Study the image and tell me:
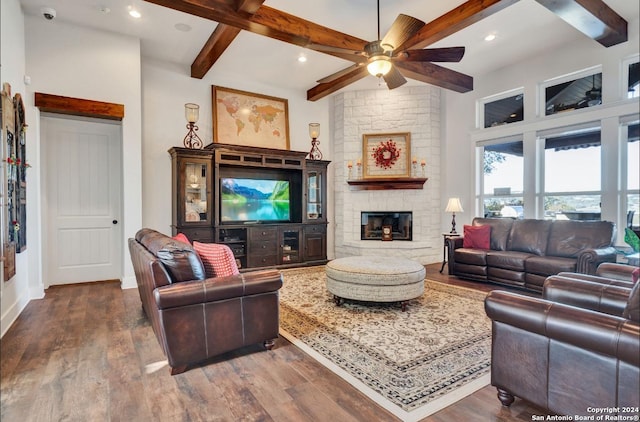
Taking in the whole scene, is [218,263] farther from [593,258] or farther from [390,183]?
[390,183]

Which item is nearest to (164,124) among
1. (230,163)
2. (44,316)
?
(230,163)

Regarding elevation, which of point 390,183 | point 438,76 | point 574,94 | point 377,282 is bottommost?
point 377,282

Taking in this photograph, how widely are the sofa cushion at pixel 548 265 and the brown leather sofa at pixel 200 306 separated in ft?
10.4

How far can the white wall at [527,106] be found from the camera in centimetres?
110

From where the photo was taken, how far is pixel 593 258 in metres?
3.35

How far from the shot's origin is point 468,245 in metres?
4.74

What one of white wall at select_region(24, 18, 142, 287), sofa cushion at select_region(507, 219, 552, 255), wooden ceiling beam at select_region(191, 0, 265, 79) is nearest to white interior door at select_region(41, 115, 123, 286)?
white wall at select_region(24, 18, 142, 287)

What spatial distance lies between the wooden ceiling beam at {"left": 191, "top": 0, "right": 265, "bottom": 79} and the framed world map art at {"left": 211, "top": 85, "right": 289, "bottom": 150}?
462 mm

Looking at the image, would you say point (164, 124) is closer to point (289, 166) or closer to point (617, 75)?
point (289, 166)

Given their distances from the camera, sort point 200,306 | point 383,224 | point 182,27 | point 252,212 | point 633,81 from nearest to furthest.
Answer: point 633,81
point 200,306
point 182,27
point 252,212
point 383,224

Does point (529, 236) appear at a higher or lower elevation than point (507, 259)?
higher

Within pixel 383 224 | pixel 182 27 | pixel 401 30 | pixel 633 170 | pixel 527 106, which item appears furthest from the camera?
pixel 383 224

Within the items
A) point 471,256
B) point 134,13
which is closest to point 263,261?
point 471,256

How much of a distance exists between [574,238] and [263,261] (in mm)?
4197
